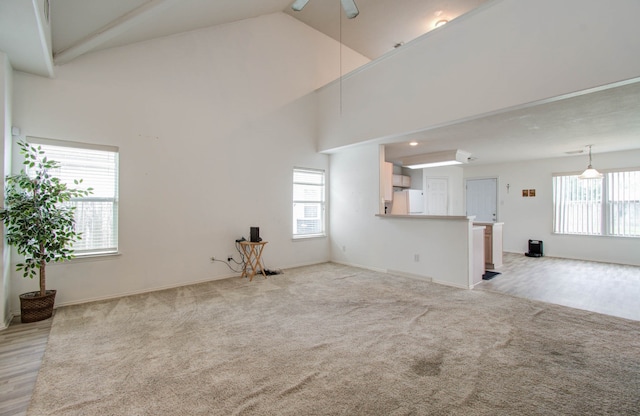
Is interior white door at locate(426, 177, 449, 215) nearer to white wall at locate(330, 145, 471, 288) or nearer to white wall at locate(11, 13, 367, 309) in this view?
white wall at locate(330, 145, 471, 288)

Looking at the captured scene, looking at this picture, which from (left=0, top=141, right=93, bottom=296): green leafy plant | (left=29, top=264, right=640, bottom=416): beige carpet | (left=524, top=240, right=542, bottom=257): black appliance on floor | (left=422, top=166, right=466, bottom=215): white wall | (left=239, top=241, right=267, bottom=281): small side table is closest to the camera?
(left=29, top=264, right=640, bottom=416): beige carpet

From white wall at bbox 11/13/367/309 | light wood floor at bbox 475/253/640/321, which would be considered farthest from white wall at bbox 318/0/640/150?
light wood floor at bbox 475/253/640/321

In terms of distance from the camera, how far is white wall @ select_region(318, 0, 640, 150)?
270cm

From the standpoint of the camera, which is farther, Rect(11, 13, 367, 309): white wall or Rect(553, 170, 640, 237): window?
Rect(553, 170, 640, 237): window

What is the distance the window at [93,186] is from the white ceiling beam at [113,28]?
1041 mm

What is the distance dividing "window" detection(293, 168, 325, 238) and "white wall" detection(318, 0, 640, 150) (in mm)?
1549

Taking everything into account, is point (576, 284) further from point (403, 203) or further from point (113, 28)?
point (113, 28)

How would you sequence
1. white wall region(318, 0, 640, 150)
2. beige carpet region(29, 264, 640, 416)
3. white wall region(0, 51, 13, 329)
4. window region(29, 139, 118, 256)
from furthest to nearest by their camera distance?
window region(29, 139, 118, 256) < white wall region(0, 51, 13, 329) < white wall region(318, 0, 640, 150) < beige carpet region(29, 264, 640, 416)

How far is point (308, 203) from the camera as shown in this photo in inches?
241

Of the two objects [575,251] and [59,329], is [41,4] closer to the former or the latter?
[59,329]

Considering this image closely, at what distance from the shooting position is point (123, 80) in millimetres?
3920

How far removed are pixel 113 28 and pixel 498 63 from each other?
175 inches

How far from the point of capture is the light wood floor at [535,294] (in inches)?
80.7

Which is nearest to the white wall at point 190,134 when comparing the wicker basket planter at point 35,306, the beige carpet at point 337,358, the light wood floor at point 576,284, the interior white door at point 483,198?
the wicker basket planter at point 35,306
